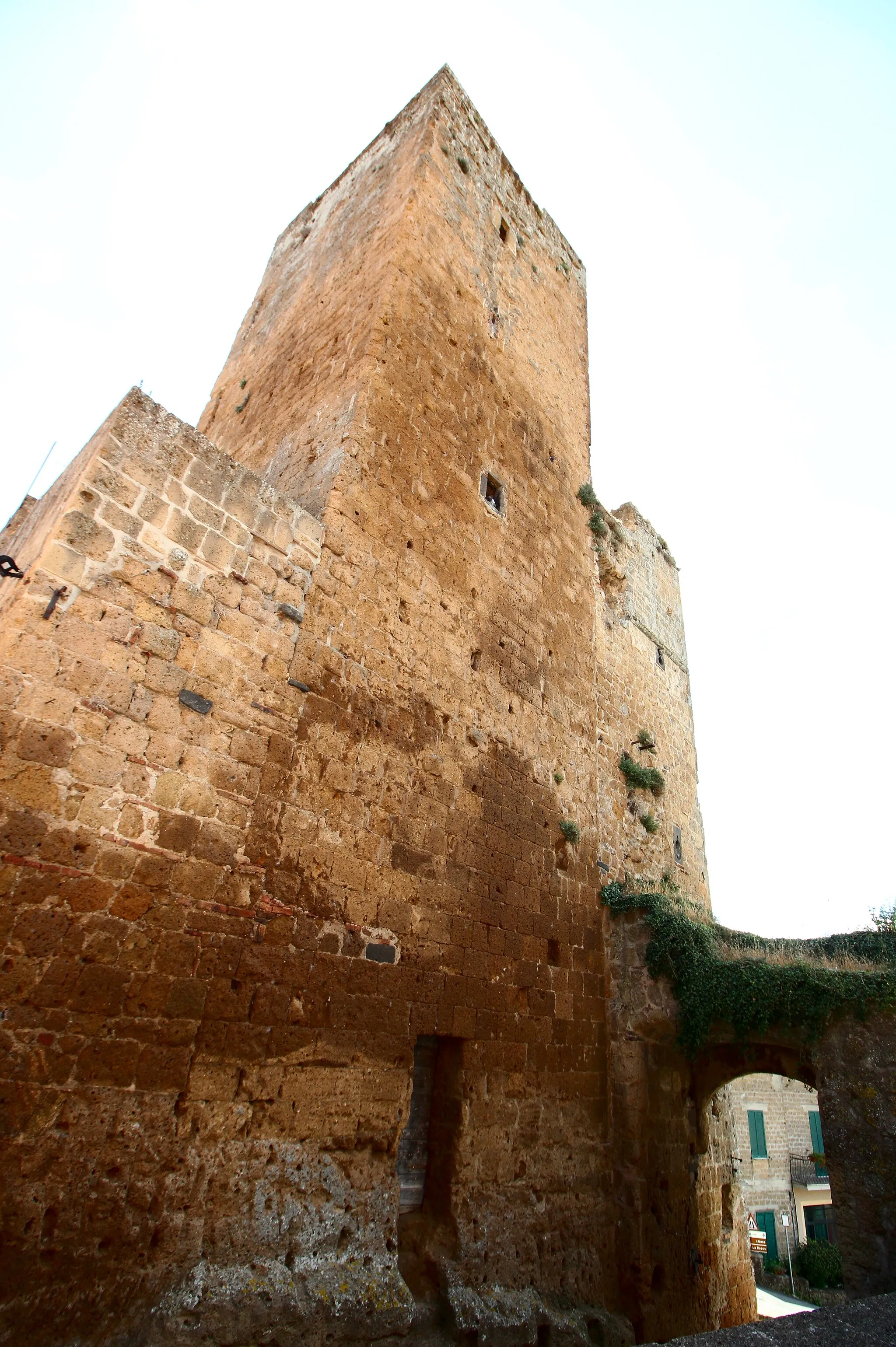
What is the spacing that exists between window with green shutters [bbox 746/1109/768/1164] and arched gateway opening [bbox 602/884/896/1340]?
12.6m

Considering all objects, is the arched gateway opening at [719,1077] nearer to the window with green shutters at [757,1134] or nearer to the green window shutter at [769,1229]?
the window with green shutters at [757,1134]

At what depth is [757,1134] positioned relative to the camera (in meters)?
18.2

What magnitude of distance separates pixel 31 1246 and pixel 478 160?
1177cm

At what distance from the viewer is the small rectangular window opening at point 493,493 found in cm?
758

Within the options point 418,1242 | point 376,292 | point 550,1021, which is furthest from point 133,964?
point 376,292

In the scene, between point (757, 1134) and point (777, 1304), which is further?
point (757, 1134)

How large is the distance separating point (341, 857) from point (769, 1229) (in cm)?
2020

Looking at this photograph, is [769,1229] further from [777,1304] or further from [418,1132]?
[418,1132]

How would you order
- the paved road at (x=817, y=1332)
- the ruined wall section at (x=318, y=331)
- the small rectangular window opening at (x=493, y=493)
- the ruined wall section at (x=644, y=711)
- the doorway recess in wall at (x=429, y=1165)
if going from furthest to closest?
the ruined wall section at (x=644, y=711)
the small rectangular window opening at (x=493, y=493)
the ruined wall section at (x=318, y=331)
the doorway recess in wall at (x=429, y=1165)
the paved road at (x=817, y=1332)


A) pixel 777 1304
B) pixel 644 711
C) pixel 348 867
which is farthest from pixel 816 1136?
pixel 348 867

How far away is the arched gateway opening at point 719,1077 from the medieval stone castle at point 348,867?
0.07 m

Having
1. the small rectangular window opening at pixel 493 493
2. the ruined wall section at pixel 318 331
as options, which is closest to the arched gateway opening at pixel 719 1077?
the small rectangular window opening at pixel 493 493

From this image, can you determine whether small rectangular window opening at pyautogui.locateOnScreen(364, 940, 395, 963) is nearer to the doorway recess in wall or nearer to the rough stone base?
the doorway recess in wall

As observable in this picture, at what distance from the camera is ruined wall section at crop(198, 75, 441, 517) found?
6.53 m
